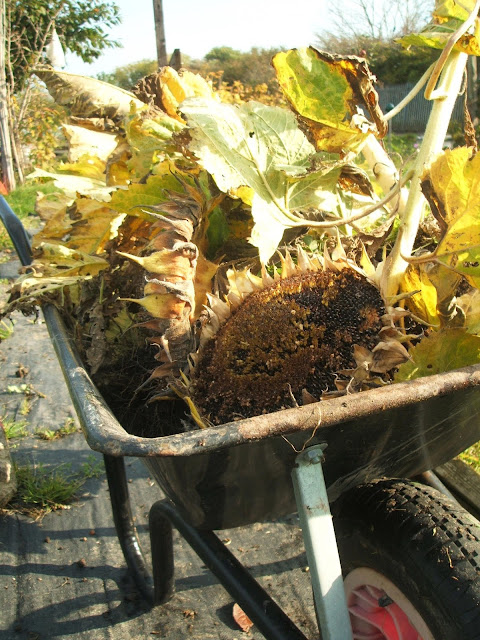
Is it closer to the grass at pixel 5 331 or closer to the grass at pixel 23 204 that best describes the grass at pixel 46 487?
the grass at pixel 5 331

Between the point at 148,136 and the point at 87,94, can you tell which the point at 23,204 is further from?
the point at 148,136

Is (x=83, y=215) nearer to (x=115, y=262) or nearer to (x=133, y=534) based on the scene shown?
(x=115, y=262)

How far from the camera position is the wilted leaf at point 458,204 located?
80 centimetres

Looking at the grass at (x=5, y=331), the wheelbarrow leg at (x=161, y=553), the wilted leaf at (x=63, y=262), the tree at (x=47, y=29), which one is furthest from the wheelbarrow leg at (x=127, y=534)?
the tree at (x=47, y=29)

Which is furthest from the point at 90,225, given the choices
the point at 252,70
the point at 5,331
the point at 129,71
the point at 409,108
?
the point at 129,71

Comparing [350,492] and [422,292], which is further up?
[422,292]

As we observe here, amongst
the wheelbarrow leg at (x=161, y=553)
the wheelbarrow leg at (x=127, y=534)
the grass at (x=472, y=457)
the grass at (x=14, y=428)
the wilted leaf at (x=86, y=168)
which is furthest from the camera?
the grass at (x=14, y=428)

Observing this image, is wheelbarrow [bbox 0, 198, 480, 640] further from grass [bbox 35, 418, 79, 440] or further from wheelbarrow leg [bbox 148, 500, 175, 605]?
grass [bbox 35, 418, 79, 440]

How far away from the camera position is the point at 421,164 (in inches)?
38.1

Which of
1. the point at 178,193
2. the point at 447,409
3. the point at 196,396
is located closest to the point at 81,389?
the point at 196,396

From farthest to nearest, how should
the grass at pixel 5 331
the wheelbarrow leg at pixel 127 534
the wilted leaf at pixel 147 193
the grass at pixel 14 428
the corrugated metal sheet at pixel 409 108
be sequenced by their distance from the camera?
the corrugated metal sheet at pixel 409 108 → the grass at pixel 5 331 → the grass at pixel 14 428 → the wheelbarrow leg at pixel 127 534 → the wilted leaf at pixel 147 193

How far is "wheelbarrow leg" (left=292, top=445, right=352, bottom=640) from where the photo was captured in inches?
30.8

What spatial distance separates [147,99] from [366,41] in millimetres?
22803

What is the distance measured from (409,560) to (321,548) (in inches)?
6.1
